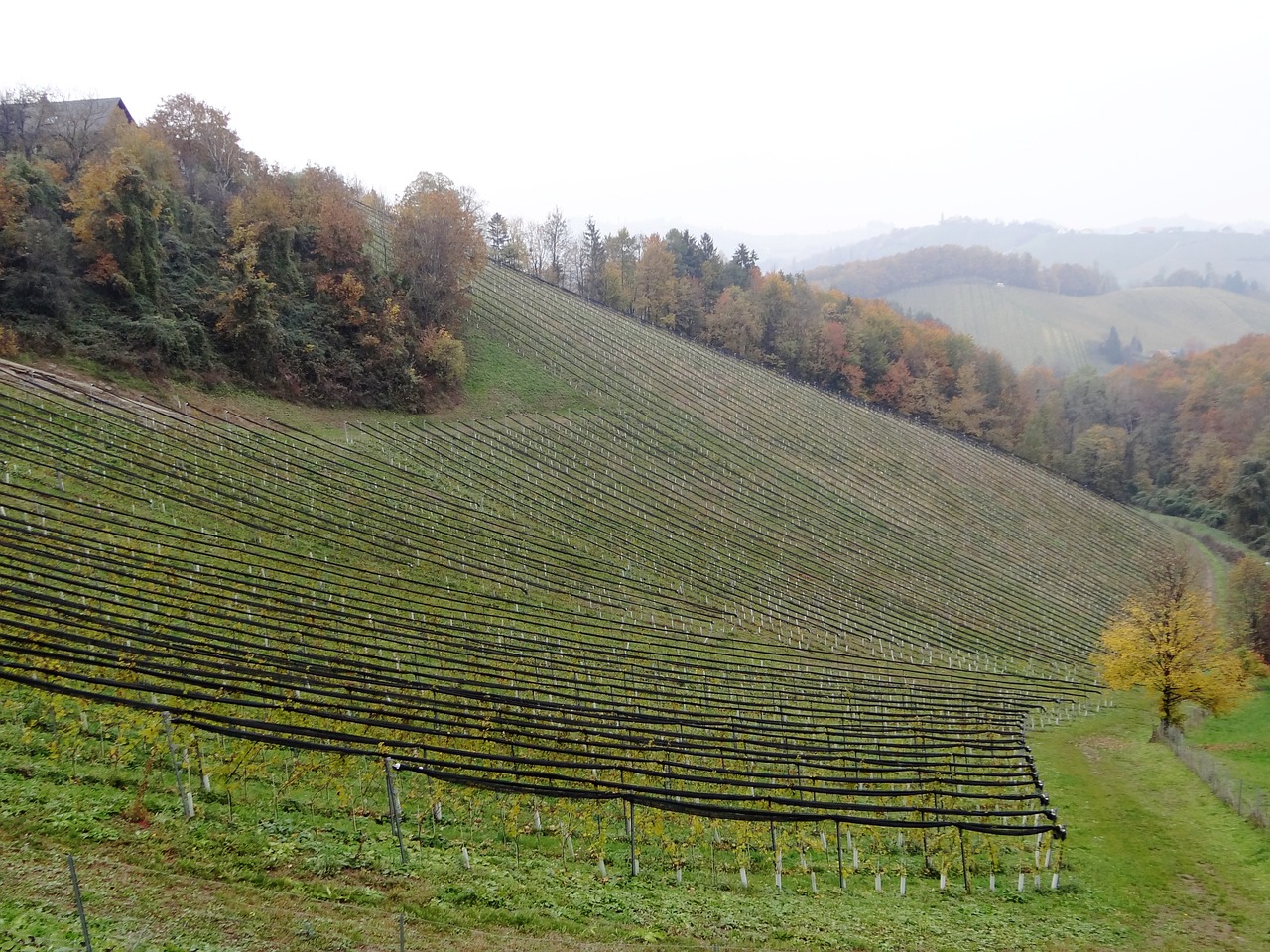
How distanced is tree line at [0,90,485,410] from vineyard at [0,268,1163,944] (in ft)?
17.2

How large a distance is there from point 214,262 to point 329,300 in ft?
27.5

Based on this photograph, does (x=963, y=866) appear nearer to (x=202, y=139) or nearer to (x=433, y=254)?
(x=433, y=254)

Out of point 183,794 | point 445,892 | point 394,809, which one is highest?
point 183,794

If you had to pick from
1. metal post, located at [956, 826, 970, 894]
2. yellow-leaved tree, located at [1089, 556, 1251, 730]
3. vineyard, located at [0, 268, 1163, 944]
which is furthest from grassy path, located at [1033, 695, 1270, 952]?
yellow-leaved tree, located at [1089, 556, 1251, 730]

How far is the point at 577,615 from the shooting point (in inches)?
1555

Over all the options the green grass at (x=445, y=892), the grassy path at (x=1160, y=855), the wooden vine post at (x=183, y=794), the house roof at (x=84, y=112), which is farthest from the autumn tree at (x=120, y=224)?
the grassy path at (x=1160, y=855)

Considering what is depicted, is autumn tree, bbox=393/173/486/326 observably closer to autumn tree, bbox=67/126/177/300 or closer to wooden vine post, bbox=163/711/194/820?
autumn tree, bbox=67/126/177/300

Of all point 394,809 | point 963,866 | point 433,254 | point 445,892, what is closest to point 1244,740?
point 963,866

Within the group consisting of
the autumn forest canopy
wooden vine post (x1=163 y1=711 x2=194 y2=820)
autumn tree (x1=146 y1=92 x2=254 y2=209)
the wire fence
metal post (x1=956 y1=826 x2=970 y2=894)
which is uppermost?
autumn tree (x1=146 y1=92 x2=254 y2=209)

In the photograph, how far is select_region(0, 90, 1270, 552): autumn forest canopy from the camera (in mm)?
48031

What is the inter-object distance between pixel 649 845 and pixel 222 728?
33.2 ft

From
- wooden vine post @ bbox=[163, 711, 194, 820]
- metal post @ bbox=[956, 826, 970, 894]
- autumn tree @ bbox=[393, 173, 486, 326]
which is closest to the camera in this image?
wooden vine post @ bbox=[163, 711, 194, 820]

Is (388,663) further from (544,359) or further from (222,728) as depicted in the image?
(544,359)

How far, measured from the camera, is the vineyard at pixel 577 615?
699 inches
